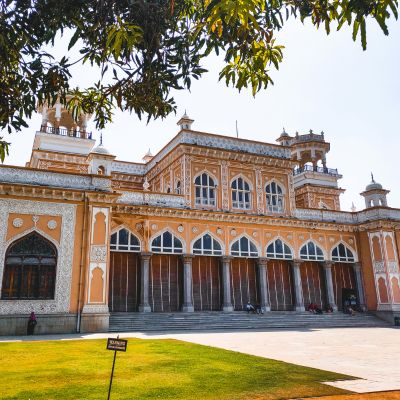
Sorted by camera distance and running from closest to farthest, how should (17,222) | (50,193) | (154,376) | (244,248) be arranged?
(154,376) → (17,222) → (50,193) → (244,248)

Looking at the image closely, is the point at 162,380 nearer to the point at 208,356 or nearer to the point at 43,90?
the point at 208,356

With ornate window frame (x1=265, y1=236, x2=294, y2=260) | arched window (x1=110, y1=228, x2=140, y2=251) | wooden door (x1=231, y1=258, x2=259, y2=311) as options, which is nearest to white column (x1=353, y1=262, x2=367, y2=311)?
ornate window frame (x1=265, y1=236, x2=294, y2=260)

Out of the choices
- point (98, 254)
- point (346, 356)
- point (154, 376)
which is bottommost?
point (346, 356)

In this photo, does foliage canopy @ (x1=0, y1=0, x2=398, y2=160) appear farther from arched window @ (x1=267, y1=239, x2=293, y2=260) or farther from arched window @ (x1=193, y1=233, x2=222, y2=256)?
arched window @ (x1=267, y1=239, x2=293, y2=260)

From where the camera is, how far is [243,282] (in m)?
26.2

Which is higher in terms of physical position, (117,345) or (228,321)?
(117,345)

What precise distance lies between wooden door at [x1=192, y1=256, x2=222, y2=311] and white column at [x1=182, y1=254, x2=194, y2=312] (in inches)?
41.1

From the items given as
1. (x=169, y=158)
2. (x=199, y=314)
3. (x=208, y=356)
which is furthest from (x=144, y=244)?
(x=208, y=356)

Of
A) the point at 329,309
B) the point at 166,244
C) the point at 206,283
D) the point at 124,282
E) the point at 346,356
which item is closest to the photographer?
the point at 346,356

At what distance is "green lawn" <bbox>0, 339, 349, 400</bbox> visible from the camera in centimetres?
645

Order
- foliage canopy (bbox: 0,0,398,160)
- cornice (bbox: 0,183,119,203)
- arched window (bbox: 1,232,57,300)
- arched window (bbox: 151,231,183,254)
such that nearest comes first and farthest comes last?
foliage canopy (bbox: 0,0,398,160), arched window (bbox: 1,232,57,300), cornice (bbox: 0,183,119,203), arched window (bbox: 151,231,183,254)

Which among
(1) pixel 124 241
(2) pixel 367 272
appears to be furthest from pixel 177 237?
(2) pixel 367 272

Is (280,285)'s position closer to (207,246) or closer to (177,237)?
(207,246)

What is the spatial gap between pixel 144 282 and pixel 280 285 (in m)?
9.97
